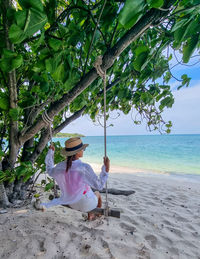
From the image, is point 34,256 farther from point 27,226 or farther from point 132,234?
point 132,234

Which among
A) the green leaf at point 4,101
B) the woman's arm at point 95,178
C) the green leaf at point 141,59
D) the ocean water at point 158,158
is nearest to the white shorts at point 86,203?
the woman's arm at point 95,178

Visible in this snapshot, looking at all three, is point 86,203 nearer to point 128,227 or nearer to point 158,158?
point 128,227

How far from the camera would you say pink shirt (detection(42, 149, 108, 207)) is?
144cm

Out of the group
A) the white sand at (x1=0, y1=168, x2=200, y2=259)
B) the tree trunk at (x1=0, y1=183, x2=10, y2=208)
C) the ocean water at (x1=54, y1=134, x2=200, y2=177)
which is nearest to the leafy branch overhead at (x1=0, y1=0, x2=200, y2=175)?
the tree trunk at (x1=0, y1=183, x2=10, y2=208)

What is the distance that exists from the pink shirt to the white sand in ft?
1.10

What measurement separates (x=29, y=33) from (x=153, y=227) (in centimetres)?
209

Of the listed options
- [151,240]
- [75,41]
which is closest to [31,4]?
[75,41]

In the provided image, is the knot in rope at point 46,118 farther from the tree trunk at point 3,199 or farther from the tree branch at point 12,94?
the tree trunk at point 3,199

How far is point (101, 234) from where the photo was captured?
1.60 meters

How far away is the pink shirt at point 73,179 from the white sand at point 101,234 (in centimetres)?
33

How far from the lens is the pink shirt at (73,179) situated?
56.9 inches

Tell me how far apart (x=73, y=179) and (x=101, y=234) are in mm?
644

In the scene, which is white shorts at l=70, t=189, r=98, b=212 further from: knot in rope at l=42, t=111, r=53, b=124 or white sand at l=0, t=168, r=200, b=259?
knot in rope at l=42, t=111, r=53, b=124

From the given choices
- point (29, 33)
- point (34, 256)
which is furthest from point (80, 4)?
point (34, 256)
